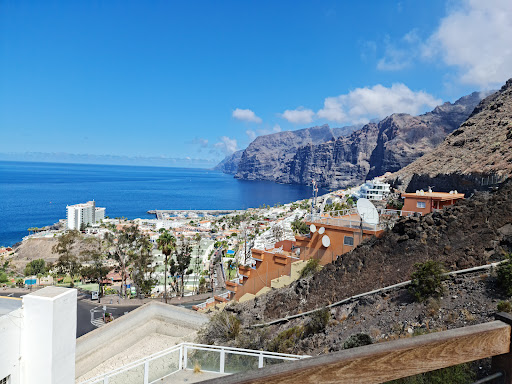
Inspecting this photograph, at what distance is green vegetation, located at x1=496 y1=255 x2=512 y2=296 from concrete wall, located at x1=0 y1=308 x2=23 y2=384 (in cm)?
776

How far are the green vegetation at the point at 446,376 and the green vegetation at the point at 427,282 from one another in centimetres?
637

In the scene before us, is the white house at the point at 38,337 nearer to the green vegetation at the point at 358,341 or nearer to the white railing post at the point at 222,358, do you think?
the white railing post at the point at 222,358

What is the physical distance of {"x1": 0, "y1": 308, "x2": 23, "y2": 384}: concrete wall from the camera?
1.70m

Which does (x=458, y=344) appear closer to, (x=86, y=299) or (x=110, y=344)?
(x=110, y=344)

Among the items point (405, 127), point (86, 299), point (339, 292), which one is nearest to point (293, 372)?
point (339, 292)

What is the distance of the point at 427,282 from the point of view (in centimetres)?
789

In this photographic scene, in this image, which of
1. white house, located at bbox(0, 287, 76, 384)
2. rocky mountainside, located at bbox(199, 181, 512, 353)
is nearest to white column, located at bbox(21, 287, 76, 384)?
white house, located at bbox(0, 287, 76, 384)

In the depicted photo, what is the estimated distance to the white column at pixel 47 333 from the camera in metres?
1.72

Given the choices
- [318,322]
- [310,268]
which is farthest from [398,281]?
[310,268]

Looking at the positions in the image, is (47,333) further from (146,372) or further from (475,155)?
(475,155)

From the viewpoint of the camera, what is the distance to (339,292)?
10547 millimetres

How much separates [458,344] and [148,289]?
103ft

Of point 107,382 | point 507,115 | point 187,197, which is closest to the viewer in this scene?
point 107,382

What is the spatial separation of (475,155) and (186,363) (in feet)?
112
